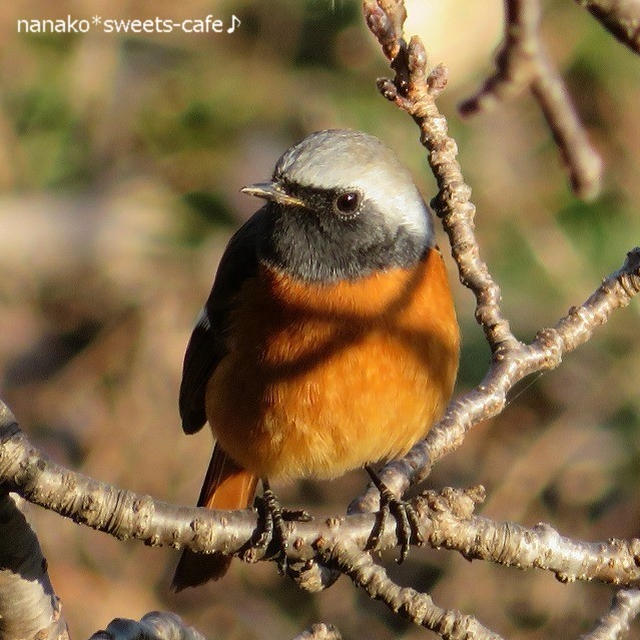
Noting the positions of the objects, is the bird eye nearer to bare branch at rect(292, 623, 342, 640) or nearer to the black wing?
the black wing

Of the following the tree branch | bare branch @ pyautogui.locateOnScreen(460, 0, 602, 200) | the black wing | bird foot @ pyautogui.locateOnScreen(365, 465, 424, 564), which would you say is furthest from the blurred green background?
bare branch @ pyautogui.locateOnScreen(460, 0, 602, 200)

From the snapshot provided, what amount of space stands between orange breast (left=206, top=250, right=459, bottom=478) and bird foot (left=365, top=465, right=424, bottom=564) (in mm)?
474

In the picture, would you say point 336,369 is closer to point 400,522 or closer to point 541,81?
point 400,522

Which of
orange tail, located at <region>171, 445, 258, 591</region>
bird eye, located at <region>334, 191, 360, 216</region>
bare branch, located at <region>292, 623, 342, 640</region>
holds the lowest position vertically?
orange tail, located at <region>171, 445, 258, 591</region>

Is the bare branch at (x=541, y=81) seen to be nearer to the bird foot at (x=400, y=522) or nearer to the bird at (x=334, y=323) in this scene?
the bird foot at (x=400, y=522)

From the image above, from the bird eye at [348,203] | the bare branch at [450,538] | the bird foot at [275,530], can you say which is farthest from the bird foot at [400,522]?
the bird eye at [348,203]

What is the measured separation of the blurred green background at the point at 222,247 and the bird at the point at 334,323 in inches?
79.6

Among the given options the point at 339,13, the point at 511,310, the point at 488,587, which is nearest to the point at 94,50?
the point at 339,13

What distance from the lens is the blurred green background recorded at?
6.70m

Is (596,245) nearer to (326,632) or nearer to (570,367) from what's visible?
(570,367)

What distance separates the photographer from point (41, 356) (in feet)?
25.5

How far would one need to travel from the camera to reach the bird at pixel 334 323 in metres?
3.83

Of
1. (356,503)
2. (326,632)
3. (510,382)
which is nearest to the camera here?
(326,632)

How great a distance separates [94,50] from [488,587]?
13.7 feet
